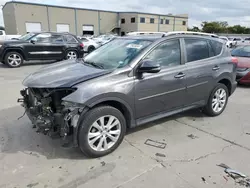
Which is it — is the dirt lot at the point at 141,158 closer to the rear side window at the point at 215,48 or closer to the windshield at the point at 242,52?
the rear side window at the point at 215,48

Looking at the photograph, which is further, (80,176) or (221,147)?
(221,147)

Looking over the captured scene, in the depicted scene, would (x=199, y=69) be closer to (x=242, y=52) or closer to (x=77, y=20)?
(x=242, y=52)

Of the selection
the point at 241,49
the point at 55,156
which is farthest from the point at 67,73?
the point at 241,49

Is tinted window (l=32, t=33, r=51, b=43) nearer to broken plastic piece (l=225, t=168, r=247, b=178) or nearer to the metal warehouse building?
broken plastic piece (l=225, t=168, r=247, b=178)

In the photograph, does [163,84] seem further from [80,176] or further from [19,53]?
[19,53]

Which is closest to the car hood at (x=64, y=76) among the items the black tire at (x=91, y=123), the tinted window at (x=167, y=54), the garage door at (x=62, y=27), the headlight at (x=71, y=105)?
the headlight at (x=71, y=105)

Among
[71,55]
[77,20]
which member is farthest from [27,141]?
[77,20]

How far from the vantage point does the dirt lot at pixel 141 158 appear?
8.49 feet

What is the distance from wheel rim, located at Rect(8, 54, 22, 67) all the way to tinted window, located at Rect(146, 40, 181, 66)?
883 cm

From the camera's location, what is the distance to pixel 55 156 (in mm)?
3090

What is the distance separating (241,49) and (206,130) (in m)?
6.14

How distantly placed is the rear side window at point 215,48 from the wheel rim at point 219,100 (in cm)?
75

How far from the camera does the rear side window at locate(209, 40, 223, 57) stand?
4.30 metres

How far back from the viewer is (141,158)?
305cm
